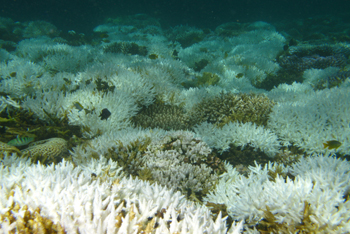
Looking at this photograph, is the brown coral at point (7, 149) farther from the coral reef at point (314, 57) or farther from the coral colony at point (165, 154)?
the coral reef at point (314, 57)

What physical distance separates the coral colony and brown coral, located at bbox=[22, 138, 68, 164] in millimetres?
20

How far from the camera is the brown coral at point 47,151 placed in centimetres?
268

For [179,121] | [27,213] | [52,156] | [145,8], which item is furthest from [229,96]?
[145,8]

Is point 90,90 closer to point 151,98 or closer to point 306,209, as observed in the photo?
point 151,98

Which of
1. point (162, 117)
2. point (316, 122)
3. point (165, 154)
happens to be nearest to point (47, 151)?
point (165, 154)

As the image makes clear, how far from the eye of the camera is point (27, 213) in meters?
1.39

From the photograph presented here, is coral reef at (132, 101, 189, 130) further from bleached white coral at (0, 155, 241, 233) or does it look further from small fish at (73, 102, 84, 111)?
bleached white coral at (0, 155, 241, 233)

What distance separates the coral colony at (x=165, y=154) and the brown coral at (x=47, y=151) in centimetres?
2

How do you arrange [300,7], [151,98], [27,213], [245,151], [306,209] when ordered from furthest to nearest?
1. [300,7]
2. [151,98]
3. [245,151]
4. [306,209]
5. [27,213]

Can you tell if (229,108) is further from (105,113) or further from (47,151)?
(47,151)

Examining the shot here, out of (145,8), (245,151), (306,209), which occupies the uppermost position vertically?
(145,8)

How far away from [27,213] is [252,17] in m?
57.5

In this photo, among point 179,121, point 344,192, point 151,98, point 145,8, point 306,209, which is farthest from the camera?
point 145,8

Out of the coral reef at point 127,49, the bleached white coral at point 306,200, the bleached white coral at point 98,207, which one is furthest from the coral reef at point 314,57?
the bleached white coral at point 98,207
